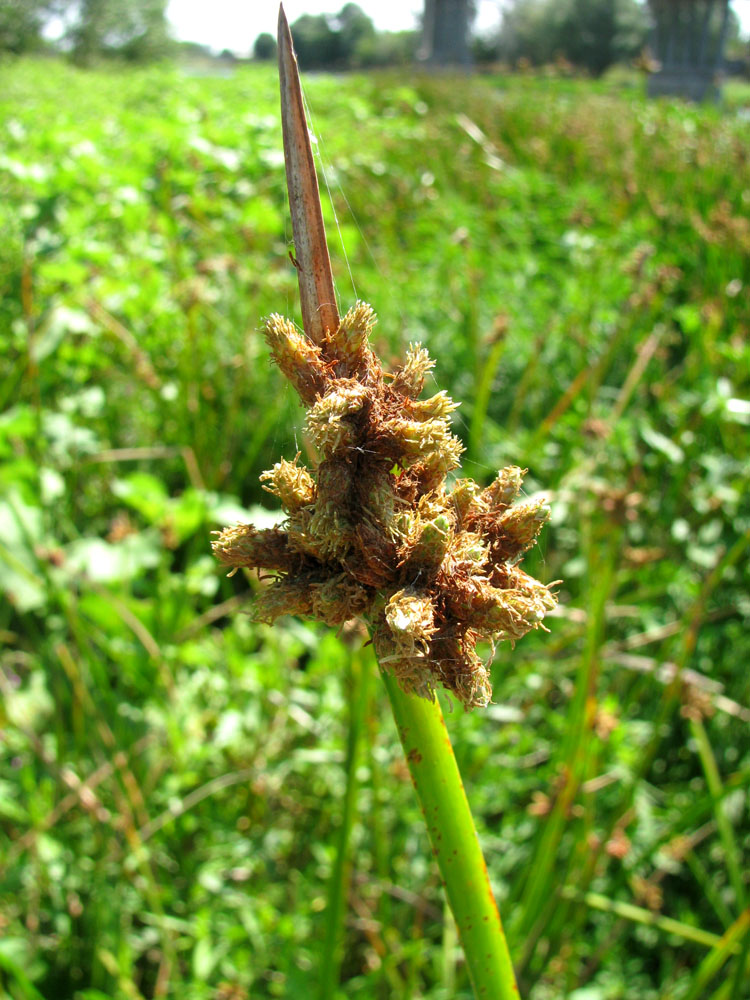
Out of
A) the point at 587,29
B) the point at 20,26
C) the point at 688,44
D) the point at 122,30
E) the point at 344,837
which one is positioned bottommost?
the point at 344,837

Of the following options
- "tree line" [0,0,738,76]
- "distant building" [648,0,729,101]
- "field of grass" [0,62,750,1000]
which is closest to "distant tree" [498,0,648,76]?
"tree line" [0,0,738,76]

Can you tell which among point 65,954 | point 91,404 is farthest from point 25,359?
point 65,954

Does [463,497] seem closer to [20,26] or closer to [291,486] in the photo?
[291,486]

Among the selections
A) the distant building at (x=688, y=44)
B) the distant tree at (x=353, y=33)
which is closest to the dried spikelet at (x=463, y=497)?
the distant building at (x=688, y=44)

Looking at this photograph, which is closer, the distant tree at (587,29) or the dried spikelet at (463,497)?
the dried spikelet at (463,497)

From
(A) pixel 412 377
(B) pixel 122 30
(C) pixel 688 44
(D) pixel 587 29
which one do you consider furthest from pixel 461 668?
(D) pixel 587 29

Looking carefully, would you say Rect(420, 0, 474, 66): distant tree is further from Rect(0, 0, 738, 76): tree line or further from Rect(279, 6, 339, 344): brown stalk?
Rect(279, 6, 339, 344): brown stalk

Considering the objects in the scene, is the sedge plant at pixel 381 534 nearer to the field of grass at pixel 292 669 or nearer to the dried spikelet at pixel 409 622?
the dried spikelet at pixel 409 622
